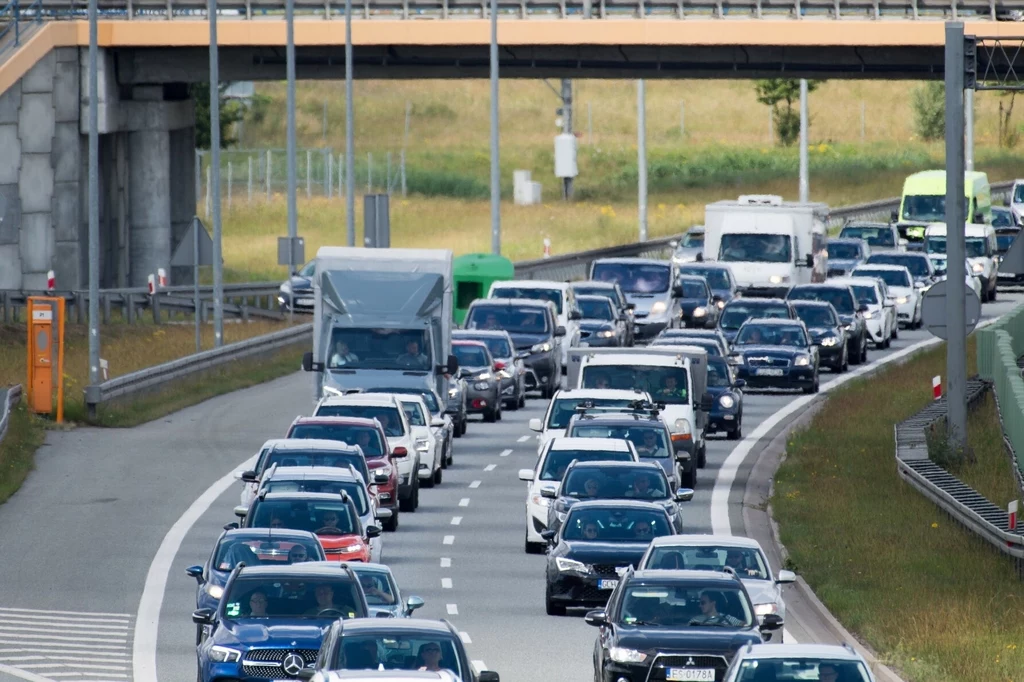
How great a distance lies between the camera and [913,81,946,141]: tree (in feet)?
430

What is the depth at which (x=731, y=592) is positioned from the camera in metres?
19.6

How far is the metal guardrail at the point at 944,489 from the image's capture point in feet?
88.3

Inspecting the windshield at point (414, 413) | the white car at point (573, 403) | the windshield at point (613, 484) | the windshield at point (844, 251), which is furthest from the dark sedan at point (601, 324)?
the windshield at point (613, 484)

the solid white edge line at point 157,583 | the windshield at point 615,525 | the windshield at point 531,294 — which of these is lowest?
the solid white edge line at point 157,583

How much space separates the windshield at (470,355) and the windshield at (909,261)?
21.2m

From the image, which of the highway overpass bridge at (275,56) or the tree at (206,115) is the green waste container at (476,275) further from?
the tree at (206,115)

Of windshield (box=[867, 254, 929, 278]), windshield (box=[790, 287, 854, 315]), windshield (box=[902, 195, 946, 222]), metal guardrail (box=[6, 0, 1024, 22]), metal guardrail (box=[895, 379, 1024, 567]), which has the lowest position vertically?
metal guardrail (box=[895, 379, 1024, 567])

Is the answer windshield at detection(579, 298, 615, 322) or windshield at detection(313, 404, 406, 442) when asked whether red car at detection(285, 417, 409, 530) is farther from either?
windshield at detection(579, 298, 615, 322)

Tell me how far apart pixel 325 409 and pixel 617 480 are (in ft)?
23.1

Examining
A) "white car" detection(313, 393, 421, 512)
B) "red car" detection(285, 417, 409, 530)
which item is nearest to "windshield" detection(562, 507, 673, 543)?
"red car" detection(285, 417, 409, 530)

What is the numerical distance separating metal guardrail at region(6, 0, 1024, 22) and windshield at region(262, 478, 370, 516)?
3952 centimetres

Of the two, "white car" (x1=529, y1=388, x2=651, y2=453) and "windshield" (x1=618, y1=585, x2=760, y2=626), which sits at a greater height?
Answer: "white car" (x1=529, y1=388, x2=651, y2=453)

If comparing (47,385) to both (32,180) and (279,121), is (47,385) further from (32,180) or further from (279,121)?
(279,121)

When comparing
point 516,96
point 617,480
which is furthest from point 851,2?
point 516,96
